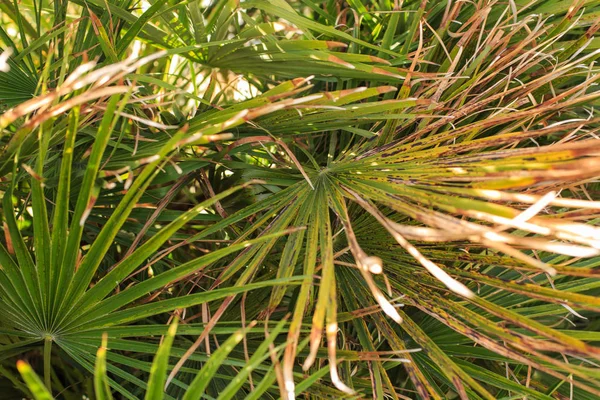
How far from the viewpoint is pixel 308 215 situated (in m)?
0.79

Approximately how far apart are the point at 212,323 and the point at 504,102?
0.63 metres

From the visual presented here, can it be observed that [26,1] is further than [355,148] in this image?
Yes

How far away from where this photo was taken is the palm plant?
604 millimetres

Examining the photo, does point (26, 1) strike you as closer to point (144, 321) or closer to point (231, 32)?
point (231, 32)

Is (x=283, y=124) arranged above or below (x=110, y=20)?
below

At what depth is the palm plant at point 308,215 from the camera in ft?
1.98

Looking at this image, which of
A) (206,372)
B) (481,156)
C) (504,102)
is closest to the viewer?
(206,372)

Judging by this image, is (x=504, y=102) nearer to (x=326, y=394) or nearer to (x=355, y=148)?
(x=355, y=148)

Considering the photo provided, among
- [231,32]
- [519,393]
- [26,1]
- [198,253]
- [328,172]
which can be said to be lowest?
[519,393]

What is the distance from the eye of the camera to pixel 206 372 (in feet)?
1.94

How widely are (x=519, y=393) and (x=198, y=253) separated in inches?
26.0

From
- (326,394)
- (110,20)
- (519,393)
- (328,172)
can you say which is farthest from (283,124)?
(519,393)

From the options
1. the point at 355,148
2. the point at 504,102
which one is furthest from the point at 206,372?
the point at 504,102

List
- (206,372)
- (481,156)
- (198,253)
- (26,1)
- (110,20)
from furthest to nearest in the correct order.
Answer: (26,1), (198,253), (110,20), (481,156), (206,372)
